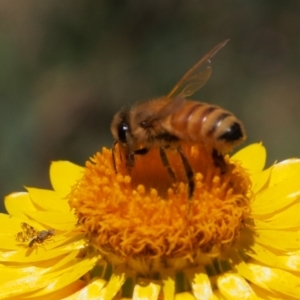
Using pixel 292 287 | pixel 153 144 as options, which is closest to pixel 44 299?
pixel 153 144

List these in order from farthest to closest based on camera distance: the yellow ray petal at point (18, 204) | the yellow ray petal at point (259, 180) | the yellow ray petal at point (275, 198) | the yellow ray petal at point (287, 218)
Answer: the yellow ray petal at point (18, 204)
the yellow ray petal at point (259, 180)
the yellow ray petal at point (275, 198)
the yellow ray petal at point (287, 218)

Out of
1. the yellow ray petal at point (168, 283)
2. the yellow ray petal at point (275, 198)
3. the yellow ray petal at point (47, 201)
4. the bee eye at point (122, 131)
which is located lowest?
the yellow ray petal at point (168, 283)

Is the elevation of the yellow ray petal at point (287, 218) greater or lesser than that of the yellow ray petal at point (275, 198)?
lesser

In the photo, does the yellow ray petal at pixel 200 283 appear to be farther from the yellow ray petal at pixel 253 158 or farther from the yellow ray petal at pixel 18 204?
the yellow ray petal at pixel 18 204

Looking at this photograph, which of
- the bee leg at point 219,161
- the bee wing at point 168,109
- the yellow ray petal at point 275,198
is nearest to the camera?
the bee wing at point 168,109

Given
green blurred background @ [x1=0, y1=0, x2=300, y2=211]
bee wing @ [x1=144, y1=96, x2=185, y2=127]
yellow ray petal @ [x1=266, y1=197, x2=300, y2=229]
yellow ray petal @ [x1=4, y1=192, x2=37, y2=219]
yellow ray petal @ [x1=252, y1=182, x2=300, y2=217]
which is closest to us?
bee wing @ [x1=144, y1=96, x2=185, y2=127]

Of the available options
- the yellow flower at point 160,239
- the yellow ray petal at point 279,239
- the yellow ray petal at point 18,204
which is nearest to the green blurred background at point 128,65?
the yellow ray petal at point 18,204

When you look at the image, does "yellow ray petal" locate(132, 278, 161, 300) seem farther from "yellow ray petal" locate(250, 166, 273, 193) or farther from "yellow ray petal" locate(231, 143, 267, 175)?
"yellow ray petal" locate(231, 143, 267, 175)

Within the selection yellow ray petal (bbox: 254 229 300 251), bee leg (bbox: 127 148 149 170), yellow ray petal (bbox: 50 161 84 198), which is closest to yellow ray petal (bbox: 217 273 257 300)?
→ yellow ray petal (bbox: 254 229 300 251)

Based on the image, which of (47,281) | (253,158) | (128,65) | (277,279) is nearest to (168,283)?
(277,279)
